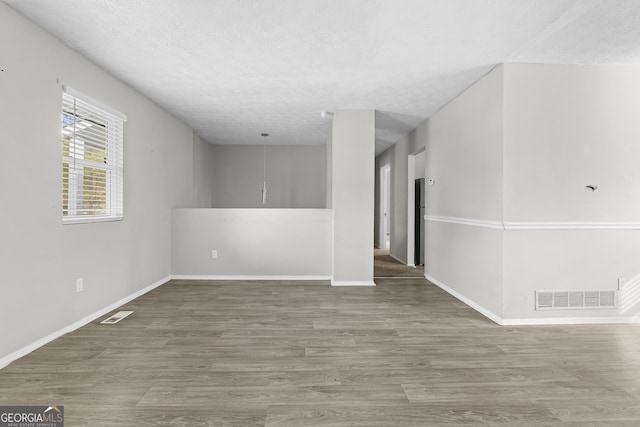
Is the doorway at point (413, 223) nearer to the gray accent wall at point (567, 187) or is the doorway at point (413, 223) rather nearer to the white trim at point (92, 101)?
the gray accent wall at point (567, 187)

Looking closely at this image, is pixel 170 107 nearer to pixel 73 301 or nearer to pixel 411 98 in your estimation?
pixel 73 301

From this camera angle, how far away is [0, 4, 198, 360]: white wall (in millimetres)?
2340

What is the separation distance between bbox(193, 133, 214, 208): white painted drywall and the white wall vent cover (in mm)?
5469

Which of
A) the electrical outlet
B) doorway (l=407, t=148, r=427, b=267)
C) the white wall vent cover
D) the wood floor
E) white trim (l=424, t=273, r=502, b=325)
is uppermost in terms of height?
doorway (l=407, t=148, r=427, b=267)

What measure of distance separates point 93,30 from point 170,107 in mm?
2040

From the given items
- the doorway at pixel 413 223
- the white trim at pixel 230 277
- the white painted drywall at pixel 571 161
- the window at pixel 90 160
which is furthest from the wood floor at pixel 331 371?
the doorway at pixel 413 223

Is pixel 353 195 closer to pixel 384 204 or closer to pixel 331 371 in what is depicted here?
pixel 331 371

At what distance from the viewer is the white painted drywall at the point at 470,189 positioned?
10.8 feet

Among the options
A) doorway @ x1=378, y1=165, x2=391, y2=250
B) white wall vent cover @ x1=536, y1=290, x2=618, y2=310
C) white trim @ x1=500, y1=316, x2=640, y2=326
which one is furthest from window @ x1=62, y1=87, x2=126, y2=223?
doorway @ x1=378, y1=165, x2=391, y2=250

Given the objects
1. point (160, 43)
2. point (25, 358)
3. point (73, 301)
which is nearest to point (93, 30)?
point (160, 43)

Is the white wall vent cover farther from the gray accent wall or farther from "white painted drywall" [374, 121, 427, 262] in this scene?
"white painted drywall" [374, 121, 427, 262]

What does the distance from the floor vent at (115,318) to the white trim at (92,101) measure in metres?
2.07

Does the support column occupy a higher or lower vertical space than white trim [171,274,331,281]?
higher

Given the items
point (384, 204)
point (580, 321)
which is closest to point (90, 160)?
point (580, 321)
